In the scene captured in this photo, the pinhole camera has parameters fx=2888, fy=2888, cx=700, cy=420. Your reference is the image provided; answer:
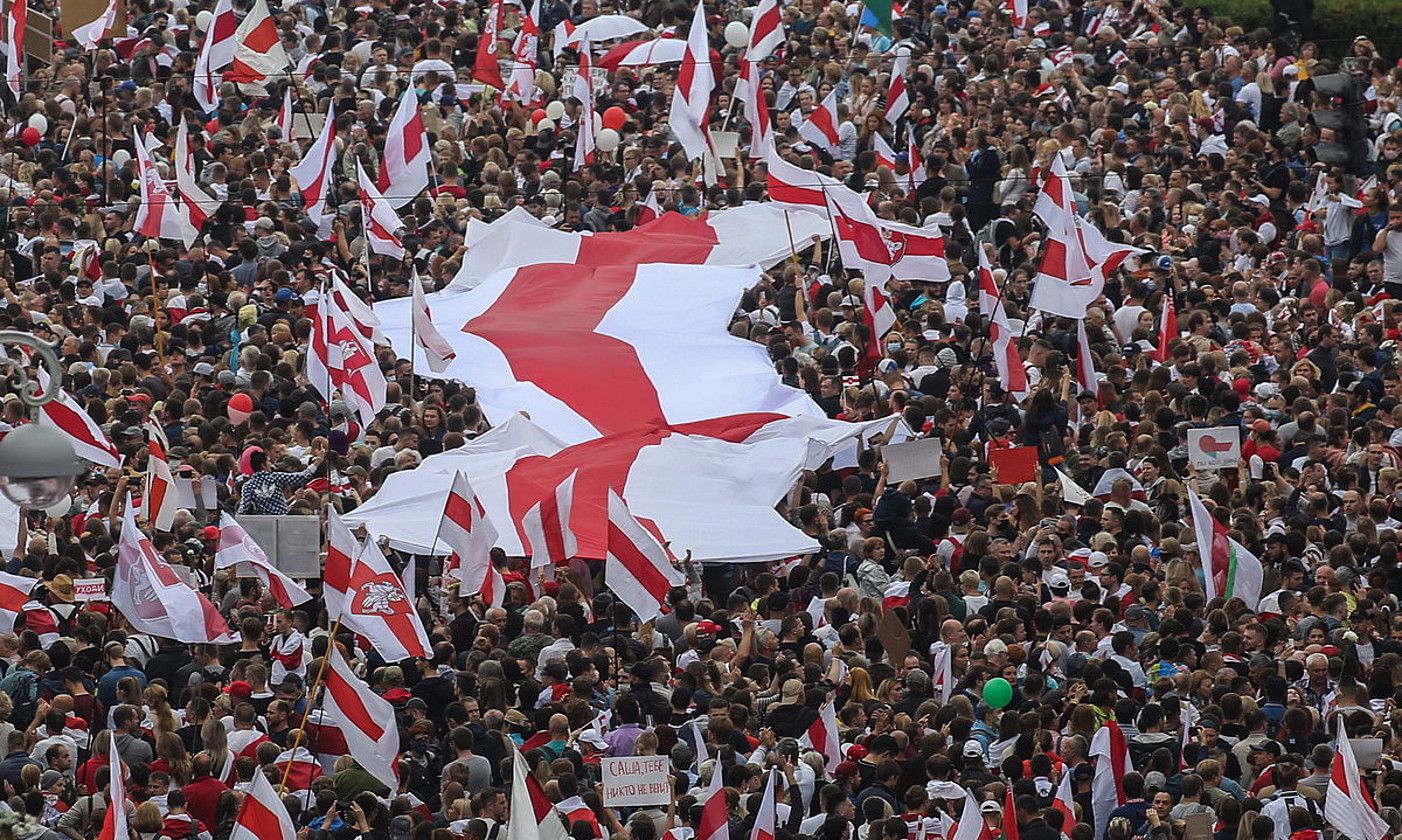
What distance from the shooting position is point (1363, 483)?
65.8 ft

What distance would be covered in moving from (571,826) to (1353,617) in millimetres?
→ 5659

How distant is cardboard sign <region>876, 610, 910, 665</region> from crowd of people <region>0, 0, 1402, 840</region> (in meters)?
0.02

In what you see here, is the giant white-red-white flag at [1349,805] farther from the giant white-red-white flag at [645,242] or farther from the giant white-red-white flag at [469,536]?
the giant white-red-white flag at [645,242]

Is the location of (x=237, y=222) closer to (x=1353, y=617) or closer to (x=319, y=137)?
(x=319, y=137)

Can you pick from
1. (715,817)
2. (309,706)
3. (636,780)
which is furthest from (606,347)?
(715,817)

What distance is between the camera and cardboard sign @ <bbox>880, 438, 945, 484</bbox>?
20594 millimetres

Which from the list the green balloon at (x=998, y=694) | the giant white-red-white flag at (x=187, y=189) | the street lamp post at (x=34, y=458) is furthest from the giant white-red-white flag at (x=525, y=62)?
the street lamp post at (x=34, y=458)

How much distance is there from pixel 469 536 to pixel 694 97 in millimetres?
9112

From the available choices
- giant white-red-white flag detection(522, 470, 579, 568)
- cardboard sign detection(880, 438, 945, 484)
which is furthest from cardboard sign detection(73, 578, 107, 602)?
cardboard sign detection(880, 438, 945, 484)

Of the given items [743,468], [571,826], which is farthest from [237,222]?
[571,826]

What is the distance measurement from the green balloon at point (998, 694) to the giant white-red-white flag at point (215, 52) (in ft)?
46.7

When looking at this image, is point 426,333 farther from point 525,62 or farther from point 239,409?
point 525,62

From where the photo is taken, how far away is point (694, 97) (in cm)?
2711

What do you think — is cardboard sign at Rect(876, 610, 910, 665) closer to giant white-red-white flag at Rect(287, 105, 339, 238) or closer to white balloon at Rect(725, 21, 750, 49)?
giant white-red-white flag at Rect(287, 105, 339, 238)
